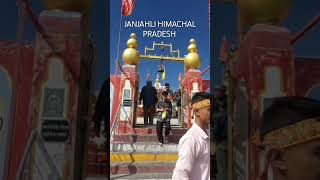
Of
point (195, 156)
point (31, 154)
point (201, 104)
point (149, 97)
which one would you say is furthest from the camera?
point (149, 97)

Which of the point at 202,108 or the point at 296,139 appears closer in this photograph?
the point at 296,139

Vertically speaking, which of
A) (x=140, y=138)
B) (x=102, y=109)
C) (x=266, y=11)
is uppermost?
(x=266, y=11)

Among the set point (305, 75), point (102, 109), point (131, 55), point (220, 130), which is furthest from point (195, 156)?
point (131, 55)

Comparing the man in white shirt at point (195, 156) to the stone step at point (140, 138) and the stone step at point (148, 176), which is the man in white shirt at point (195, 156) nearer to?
the stone step at point (148, 176)

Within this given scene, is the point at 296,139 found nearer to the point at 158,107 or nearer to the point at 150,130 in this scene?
the point at 150,130

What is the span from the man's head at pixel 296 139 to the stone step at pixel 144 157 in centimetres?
260

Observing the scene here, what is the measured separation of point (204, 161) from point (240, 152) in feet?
0.74

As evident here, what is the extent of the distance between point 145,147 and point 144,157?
166mm

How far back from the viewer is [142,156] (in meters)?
3.91

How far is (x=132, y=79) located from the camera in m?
5.00

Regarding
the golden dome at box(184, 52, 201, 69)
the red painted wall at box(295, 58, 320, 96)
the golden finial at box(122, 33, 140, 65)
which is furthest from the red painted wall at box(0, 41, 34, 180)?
the golden dome at box(184, 52, 201, 69)

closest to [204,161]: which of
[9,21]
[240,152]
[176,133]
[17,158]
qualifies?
[240,152]

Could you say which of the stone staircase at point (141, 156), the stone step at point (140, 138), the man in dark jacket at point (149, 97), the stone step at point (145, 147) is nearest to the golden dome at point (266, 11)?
the stone staircase at point (141, 156)

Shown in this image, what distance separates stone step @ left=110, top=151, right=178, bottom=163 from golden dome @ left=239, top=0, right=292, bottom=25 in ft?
7.55
